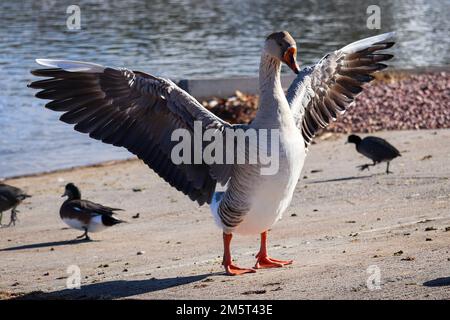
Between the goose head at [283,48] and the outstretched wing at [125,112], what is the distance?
0.92 metres

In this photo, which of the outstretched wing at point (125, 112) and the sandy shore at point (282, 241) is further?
the outstretched wing at point (125, 112)

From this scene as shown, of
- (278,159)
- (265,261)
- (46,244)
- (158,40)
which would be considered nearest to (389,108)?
(46,244)

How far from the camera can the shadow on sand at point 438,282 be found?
6605mm

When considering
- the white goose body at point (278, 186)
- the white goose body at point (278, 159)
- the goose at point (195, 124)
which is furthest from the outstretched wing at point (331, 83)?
the white goose body at point (278, 186)

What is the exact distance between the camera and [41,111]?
21.2 metres

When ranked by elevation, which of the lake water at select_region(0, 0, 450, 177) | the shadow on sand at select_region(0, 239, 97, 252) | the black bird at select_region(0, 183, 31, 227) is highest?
the lake water at select_region(0, 0, 450, 177)

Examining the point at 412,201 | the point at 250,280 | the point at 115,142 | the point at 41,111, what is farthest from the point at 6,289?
the point at 41,111

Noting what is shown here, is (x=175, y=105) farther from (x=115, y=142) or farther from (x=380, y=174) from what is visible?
(x=380, y=174)

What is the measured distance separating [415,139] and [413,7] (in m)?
28.6

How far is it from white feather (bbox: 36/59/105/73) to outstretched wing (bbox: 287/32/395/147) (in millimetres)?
1748

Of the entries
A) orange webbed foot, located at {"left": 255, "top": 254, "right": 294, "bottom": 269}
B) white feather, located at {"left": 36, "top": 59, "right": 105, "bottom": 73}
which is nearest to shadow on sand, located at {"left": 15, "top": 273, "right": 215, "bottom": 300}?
orange webbed foot, located at {"left": 255, "top": 254, "right": 294, "bottom": 269}

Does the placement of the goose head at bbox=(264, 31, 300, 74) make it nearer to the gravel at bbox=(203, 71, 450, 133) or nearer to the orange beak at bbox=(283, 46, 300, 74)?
the orange beak at bbox=(283, 46, 300, 74)

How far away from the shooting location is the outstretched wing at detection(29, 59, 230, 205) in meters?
7.94

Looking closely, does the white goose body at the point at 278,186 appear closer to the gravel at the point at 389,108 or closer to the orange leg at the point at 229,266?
the orange leg at the point at 229,266
